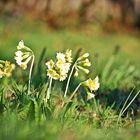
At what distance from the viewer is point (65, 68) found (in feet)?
13.3

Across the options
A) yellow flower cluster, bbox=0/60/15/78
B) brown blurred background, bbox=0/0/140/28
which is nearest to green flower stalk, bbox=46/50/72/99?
yellow flower cluster, bbox=0/60/15/78

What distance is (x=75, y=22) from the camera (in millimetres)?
13305

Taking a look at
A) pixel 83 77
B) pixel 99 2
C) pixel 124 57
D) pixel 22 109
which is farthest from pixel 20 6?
pixel 22 109

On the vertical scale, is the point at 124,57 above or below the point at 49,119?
above

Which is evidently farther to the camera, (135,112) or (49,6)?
(49,6)

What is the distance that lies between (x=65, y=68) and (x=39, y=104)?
0.99 feet

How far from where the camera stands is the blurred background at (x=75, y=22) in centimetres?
1184

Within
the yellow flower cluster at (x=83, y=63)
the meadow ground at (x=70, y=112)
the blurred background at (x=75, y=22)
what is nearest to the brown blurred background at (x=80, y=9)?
the blurred background at (x=75, y=22)

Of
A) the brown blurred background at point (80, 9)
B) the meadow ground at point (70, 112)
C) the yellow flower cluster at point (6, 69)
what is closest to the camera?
the meadow ground at point (70, 112)

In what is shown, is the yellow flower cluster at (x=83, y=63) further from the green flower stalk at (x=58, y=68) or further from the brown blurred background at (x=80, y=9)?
the brown blurred background at (x=80, y=9)

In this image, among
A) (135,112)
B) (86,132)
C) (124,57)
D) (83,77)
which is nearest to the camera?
(86,132)

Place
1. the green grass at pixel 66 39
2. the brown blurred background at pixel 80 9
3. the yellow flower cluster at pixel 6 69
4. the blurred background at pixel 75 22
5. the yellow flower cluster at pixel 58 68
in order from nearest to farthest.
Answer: the yellow flower cluster at pixel 58 68, the yellow flower cluster at pixel 6 69, the green grass at pixel 66 39, the blurred background at pixel 75 22, the brown blurred background at pixel 80 9

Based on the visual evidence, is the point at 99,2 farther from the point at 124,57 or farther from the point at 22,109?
the point at 22,109

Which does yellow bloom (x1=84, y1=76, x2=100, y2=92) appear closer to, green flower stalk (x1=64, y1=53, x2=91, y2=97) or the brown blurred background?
green flower stalk (x1=64, y1=53, x2=91, y2=97)
